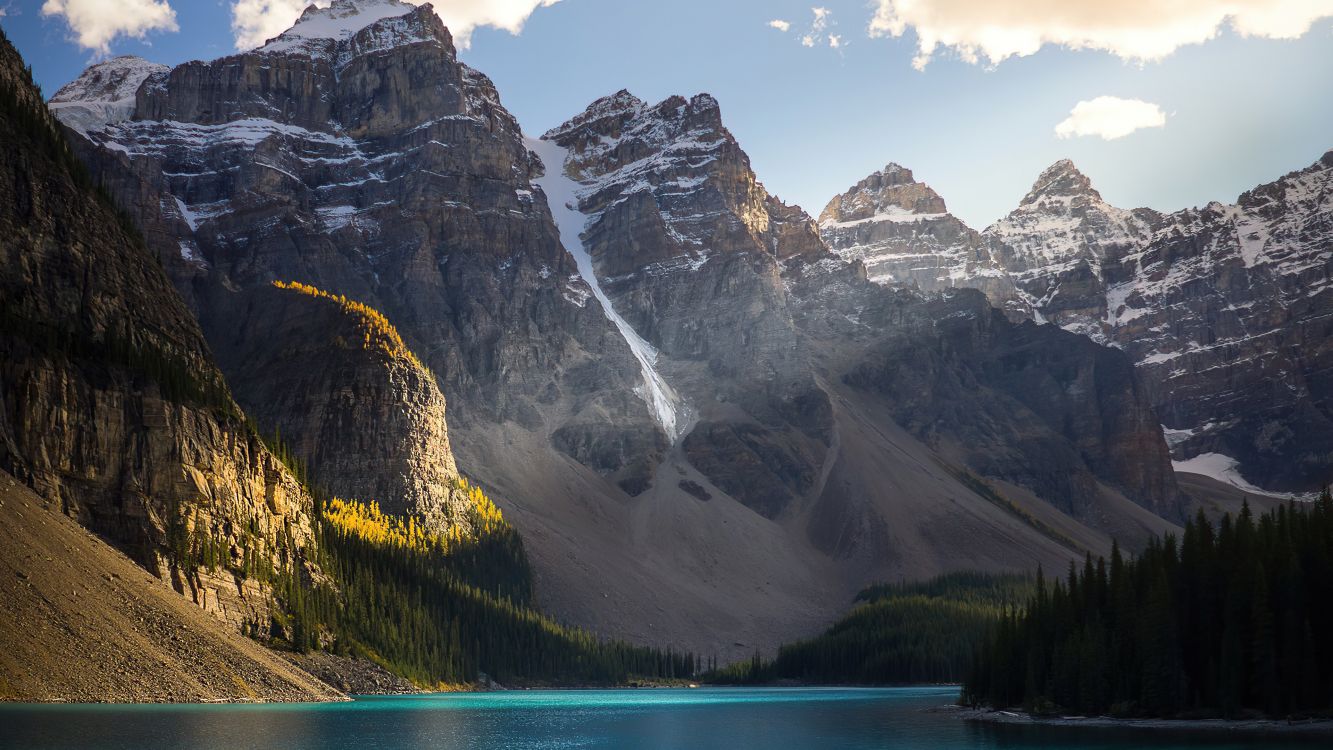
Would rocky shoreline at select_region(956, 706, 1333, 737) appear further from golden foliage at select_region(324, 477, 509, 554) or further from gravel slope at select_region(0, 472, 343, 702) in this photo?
golden foliage at select_region(324, 477, 509, 554)

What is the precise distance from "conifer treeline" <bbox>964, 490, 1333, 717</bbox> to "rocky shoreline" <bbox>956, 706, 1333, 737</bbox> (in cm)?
122

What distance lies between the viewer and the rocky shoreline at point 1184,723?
78.9 metres

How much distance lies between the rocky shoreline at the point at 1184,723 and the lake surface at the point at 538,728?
2.16 metres

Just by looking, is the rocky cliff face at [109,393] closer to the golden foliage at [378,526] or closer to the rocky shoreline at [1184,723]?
the golden foliage at [378,526]

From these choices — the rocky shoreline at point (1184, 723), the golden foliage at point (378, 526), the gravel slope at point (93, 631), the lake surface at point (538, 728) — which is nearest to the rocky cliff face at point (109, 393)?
the gravel slope at point (93, 631)

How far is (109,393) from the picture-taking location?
357 ft

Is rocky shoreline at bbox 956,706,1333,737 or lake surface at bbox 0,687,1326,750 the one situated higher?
rocky shoreline at bbox 956,706,1333,737

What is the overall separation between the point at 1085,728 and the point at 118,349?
79283 millimetres

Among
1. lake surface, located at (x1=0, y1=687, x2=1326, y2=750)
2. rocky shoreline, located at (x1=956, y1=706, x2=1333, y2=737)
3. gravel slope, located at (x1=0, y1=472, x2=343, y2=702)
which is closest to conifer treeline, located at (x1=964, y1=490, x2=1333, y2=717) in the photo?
rocky shoreline, located at (x1=956, y1=706, x2=1333, y2=737)

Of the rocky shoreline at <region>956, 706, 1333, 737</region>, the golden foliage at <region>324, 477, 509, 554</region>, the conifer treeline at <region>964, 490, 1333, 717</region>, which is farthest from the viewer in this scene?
the golden foliage at <region>324, 477, 509, 554</region>

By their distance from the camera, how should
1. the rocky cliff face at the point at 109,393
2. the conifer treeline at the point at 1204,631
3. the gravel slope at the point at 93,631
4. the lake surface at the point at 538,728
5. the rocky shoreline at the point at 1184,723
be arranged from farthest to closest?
1. the rocky cliff face at the point at 109,393
2. the conifer treeline at the point at 1204,631
3. the rocky shoreline at the point at 1184,723
4. the gravel slope at the point at 93,631
5. the lake surface at the point at 538,728

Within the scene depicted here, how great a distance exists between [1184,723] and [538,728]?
43.8 metres

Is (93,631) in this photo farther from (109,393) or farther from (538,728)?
(538,728)

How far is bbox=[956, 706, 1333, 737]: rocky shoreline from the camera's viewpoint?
259ft
